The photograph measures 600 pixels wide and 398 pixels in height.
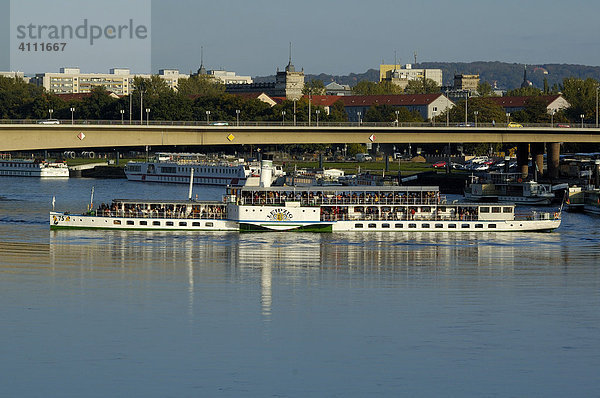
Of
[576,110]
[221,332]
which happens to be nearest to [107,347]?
[221,332]

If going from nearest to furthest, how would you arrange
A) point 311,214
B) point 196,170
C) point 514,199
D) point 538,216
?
point 311,214, point 538,216, point 514,199, point 196,170

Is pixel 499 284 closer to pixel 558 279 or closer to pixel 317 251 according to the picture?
pixel 558 279

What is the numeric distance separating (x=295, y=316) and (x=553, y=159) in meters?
78.4

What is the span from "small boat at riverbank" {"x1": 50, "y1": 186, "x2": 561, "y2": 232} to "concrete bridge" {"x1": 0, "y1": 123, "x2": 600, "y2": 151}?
643 inches

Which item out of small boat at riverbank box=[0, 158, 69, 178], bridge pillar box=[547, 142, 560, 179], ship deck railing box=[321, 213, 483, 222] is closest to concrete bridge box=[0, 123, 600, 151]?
bridge pillar box=[547, 142, 560, 179]

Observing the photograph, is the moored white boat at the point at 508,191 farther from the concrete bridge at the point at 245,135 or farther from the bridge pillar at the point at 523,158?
the bridge pillar at the point at 523,158

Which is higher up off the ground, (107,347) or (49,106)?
(49,106)

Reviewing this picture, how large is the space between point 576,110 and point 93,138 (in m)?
108

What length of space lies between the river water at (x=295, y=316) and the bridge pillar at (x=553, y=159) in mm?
48834

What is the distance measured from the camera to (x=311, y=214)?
7125cm

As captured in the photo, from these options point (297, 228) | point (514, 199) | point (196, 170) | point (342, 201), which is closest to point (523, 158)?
point (514, 199)

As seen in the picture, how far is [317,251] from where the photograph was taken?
61969 mm

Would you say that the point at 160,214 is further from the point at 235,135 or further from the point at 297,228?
the point at 235,135

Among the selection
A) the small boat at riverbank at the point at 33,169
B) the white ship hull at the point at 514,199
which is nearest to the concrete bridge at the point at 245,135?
the white ship hull at the point at 514,199
